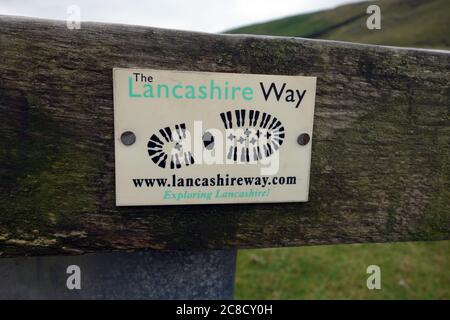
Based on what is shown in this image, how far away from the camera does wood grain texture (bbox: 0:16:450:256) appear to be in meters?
0.96

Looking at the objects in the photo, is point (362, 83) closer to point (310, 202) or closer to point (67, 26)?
point (310, 202)

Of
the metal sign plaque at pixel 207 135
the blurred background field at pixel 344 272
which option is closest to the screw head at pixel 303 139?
the metal sign plaque at pixel 207 135

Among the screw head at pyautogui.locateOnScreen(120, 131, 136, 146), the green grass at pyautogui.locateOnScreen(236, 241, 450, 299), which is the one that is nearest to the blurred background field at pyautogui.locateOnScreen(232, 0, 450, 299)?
the green grass at pyautogui.locateOnScreen(236, 241, 450, 299)

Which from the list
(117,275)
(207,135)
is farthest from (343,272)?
(207,135)

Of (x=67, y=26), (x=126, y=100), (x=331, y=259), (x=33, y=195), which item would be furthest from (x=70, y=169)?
(x=331, y=259)

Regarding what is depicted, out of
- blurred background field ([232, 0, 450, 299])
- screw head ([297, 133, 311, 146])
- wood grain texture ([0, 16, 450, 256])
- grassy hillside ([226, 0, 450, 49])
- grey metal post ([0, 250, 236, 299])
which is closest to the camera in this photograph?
wood grain texture ([0, 16, 450, 256])

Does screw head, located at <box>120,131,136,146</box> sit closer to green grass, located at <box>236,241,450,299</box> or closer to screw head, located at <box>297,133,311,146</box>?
screw head, located at <box>297,133,311,146</box>

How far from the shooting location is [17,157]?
3.17ft

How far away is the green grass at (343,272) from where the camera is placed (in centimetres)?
331

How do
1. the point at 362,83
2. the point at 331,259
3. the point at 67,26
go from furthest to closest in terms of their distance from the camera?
the point at 331,259 → the point at 362,83 → the point at 67,26

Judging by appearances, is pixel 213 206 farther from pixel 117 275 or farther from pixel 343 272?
pixel 343 272

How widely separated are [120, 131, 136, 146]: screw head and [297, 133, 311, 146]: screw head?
43 centimetres

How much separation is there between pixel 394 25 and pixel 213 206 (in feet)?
74.3
